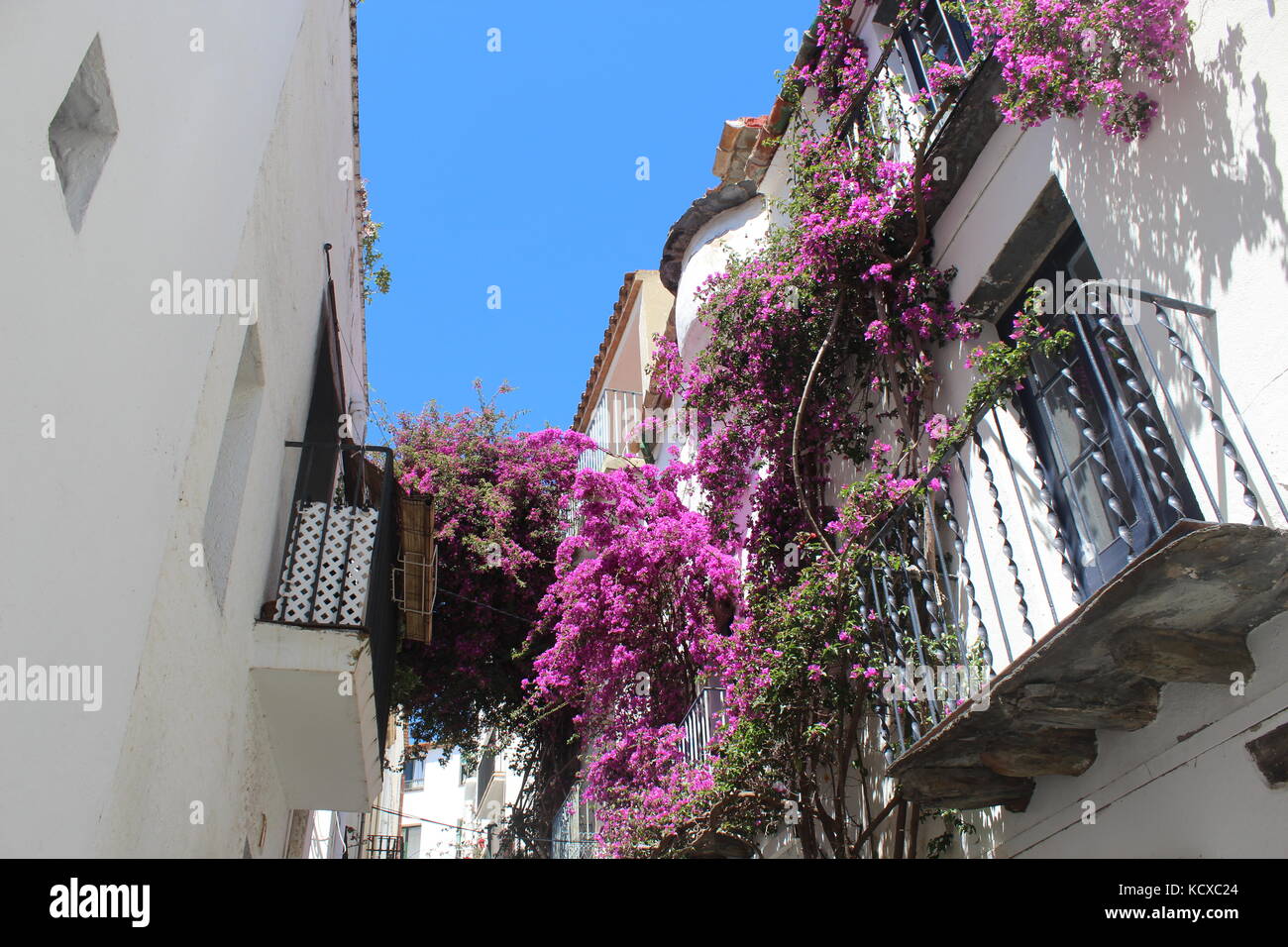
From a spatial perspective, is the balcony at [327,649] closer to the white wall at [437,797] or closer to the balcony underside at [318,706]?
the balcony underside at [318,706]

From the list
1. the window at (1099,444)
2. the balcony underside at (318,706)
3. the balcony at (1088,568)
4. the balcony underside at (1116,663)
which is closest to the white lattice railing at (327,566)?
the balcony underside at (318,706)

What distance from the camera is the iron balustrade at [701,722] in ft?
27.9

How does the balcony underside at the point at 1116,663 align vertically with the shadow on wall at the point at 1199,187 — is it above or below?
below

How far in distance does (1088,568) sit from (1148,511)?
1014 millimetres

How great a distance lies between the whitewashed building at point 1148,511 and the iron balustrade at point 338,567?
3.22 metres

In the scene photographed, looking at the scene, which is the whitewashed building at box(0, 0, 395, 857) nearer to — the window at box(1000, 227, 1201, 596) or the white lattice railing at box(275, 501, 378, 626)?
the white lattice railing at box(275, 501, 378, 626)

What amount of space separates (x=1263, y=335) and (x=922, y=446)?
3.06 meters

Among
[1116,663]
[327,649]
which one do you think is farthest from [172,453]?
[1116,663]

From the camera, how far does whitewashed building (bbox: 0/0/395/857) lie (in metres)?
2.97
